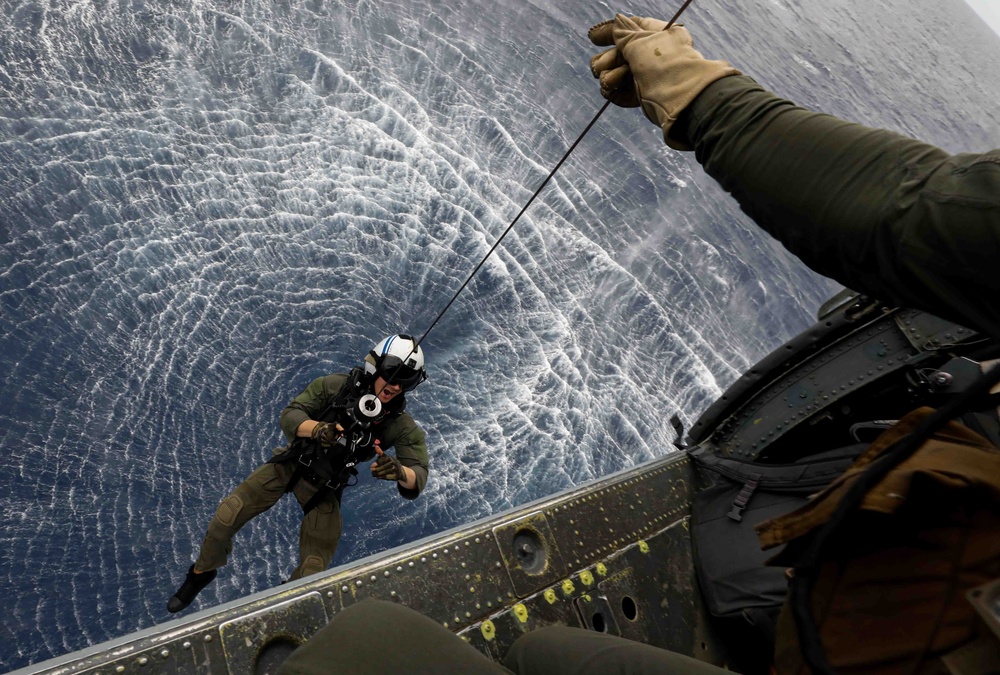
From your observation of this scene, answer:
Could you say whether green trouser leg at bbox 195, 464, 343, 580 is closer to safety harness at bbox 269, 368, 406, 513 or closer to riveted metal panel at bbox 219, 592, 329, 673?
safety harness at bbox 269, 368, 406, 513

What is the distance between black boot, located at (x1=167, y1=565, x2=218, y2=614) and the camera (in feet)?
13.9

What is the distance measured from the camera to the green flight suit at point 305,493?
4.12 metres

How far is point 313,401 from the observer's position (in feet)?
14.1

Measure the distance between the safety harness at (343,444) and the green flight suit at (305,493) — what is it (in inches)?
2.9

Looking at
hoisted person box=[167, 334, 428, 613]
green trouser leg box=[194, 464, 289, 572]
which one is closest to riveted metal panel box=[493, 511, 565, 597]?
hoisted person box=[167, 334, 428, 613]

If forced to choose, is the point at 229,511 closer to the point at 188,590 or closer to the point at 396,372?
the point at 188,590

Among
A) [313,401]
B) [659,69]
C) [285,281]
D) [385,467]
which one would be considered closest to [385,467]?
[385,467]

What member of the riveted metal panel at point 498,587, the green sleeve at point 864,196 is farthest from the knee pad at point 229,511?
the green sleeve at point 864,196

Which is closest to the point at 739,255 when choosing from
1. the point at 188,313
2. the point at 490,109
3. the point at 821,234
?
the point at 490,109

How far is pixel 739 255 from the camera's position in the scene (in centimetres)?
1239

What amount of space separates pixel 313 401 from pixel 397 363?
73cm

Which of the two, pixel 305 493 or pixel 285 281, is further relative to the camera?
pixel 285 281

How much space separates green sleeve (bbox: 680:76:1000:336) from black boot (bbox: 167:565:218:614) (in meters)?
4.42

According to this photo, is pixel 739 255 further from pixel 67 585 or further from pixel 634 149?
pixel 67 585
